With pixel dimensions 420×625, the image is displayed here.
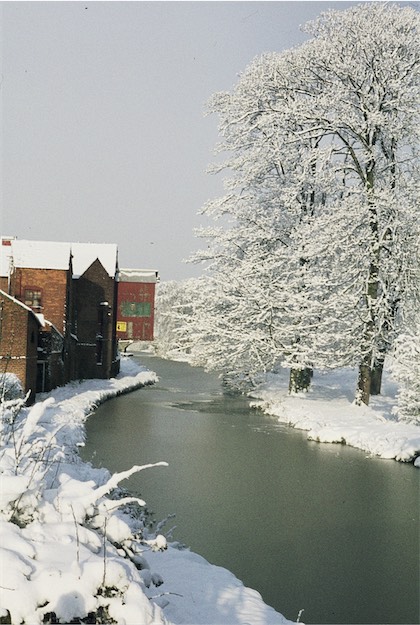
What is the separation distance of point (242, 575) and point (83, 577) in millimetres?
4384

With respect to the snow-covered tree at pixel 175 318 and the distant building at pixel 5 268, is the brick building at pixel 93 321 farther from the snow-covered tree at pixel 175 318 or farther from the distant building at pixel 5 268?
the distant building at pixel 5 268

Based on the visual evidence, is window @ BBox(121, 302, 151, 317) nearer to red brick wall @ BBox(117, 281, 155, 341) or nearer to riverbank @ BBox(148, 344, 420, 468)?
red brick wall @ BBox(117, 281, 155, 341)

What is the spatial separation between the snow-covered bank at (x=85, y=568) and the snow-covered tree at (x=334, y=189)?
15191 mm

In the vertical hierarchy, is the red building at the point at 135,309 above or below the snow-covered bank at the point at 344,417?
above

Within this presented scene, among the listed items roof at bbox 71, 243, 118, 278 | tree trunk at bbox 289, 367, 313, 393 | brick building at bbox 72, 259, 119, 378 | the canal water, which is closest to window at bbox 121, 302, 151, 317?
roof at bbox 71, 243, 118, 278

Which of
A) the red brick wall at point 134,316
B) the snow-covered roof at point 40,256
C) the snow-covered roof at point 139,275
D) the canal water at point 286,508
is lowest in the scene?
the canal water at point 286,508

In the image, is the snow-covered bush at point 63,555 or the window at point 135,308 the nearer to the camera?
the snow-covered bush at point 63,555

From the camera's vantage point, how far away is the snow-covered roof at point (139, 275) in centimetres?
5394

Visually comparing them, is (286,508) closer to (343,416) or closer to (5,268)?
(343,416)

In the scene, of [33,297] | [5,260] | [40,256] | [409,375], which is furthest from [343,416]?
[5,260]

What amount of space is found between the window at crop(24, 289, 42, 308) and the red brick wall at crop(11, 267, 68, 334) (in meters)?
0.16

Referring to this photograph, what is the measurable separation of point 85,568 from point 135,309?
49407 mm

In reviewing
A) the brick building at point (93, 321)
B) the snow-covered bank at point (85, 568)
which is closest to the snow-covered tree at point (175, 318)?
the brick building at point (93, 321)

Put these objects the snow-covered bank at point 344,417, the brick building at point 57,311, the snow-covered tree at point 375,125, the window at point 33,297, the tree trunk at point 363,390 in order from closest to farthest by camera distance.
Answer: the snow-covered bank at point 344,417 → the snow-covered tree at point 375,125 → the tree trunk at point 363,390 → the brick building at point 57,311 → the window at point 33,297
